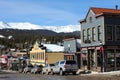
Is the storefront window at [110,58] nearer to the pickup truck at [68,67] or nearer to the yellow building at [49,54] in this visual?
the pickup truck at [68,67]

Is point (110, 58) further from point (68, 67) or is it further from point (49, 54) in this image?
point (49, 54)

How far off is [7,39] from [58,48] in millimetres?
118309

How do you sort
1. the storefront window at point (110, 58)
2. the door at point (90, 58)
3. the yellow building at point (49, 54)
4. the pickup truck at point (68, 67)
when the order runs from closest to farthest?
the pickup truck at point (68, 67), the storefront window at point (110, 58), the door at point (90, 58), the yellow building at point (49, 54)

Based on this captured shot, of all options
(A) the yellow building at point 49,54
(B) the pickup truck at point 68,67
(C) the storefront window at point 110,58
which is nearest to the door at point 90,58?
(C) the storefront window at point 110,58

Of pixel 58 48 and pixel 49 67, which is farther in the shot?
pixel 58 48

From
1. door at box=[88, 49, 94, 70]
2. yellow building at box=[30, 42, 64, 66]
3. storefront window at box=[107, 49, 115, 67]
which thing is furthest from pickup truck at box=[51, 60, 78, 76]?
yellow building at box=[30, 42, 64, 66]

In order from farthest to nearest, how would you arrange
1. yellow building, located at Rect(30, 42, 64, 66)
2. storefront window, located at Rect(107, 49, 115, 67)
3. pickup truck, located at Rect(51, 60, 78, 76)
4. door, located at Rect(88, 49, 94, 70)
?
yellow building, located at Rect(30, 42, 64, 66) < door, located at Rect(88, 49, 94, 70) < storefront window, located at Rect(107, 49, 115, 67) < pickup truck, located at Rect(51, 60, 78, 76)

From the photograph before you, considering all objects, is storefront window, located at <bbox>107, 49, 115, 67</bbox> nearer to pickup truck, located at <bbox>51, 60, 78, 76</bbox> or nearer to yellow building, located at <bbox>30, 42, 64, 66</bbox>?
pickup truck, located at <bbox>51, 60, 78, 76</bbox>

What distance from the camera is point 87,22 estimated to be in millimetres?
56719

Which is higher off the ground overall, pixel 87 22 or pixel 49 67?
pixel 87 22

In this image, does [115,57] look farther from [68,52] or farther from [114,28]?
[68,52]

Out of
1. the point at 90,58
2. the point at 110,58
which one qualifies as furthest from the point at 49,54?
the point at 110,58

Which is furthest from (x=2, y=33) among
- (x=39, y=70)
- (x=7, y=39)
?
(x=39, y=70)

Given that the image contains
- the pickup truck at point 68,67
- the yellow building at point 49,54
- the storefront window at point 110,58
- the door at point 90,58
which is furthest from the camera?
the yellow building at point 49,54
